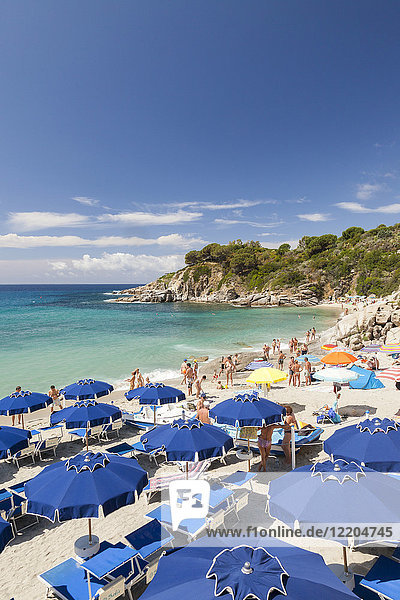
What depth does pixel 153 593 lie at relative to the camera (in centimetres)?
272

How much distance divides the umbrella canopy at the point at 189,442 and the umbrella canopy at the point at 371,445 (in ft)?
6.21

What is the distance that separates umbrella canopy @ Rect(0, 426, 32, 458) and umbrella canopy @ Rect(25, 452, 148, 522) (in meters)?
3.49

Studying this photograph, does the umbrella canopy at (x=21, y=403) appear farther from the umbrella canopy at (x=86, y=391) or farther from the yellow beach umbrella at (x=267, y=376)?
the yellow beach umbrella at (x=267, y=376)

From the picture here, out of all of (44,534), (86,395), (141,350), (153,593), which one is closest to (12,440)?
(44,534)

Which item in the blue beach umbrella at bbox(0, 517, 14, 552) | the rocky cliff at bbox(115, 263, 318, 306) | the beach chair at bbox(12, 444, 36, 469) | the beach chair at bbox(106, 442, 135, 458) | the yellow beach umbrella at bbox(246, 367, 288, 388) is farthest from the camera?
the rocky cliff at bbox(115, 263, 318, 306)

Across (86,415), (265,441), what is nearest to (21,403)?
(86,415)

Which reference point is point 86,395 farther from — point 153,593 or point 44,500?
point 153,593

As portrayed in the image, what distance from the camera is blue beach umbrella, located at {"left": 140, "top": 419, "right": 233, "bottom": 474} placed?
5961 mm

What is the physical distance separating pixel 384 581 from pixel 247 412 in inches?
150

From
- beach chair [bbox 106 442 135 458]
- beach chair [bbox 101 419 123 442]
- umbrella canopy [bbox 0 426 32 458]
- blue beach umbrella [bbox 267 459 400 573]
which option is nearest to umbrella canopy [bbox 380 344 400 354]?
beach chair [bbox 101 419 123 442]

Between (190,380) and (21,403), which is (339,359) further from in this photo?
(21,403)

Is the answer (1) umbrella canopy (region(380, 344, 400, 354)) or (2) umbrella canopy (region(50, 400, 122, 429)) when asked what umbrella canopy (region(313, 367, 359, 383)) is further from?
(1) umbrella canopy (region(380, 344, 400, 354))

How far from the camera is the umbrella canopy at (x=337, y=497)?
3.61 meters

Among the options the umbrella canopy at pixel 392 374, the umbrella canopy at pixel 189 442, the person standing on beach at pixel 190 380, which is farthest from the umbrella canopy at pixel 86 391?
the umbrella canopy at pixel 392 374
